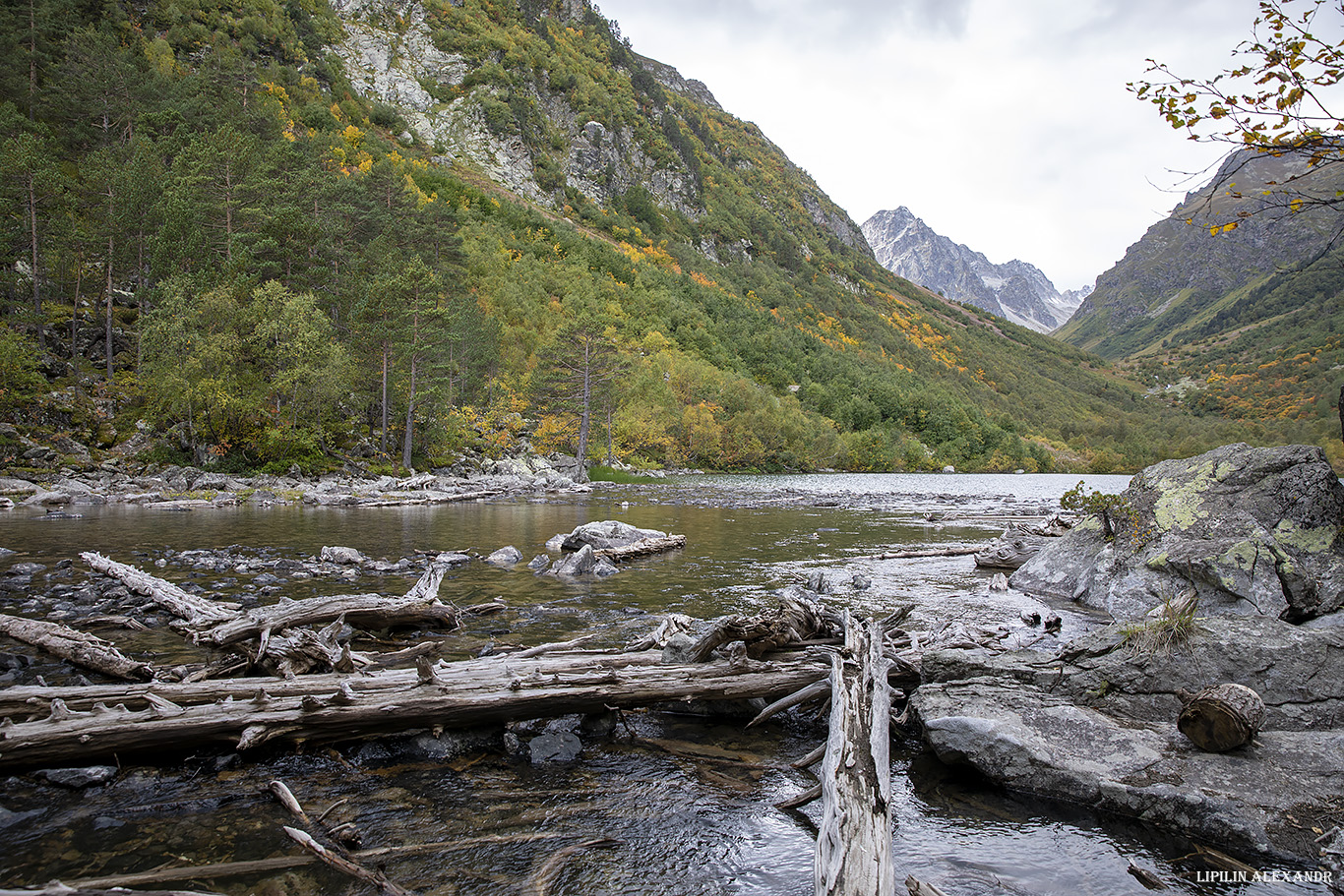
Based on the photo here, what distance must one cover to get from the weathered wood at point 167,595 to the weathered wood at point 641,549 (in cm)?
807

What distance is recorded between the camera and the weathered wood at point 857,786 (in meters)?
3.14

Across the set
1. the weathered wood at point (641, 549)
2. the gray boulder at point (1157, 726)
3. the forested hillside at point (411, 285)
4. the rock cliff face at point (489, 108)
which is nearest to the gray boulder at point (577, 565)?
the weathered wood at point (641, 549)

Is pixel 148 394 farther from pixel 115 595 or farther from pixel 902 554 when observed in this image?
pixel 902 554

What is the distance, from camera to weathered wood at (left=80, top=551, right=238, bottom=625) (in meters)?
8.38

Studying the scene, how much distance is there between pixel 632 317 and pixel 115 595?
9896 centimetres

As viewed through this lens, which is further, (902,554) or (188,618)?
(902,554)

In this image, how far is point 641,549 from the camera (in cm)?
1630

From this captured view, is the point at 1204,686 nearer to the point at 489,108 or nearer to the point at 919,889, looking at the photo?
the point at 919,889

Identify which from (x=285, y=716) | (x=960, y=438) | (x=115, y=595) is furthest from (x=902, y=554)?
(x=960, y=438)

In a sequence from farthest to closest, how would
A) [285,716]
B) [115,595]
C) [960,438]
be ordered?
[960,438] → [115,595] → [285,716]

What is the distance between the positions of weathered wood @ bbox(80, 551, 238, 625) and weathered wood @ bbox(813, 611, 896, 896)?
8236 mm

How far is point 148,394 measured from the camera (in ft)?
108

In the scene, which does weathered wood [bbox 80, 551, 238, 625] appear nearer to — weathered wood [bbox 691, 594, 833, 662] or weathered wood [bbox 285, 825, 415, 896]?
weathered wood [bbox 285, 825, 415, 896]

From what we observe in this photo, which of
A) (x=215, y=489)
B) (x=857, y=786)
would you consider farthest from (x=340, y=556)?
(x=215, y=489)
